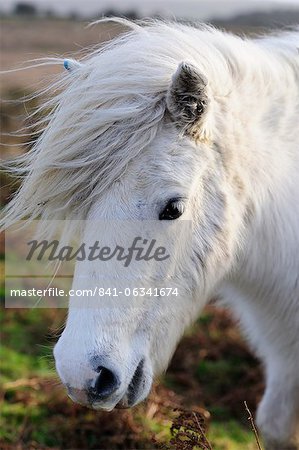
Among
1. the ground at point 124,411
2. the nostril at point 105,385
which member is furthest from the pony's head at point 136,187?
the ground at point 124,411

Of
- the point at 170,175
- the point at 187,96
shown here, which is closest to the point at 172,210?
the point at 170,175

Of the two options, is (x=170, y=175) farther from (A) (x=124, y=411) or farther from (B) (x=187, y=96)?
(A) (x=124, y=411)

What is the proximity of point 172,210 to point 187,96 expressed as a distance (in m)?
0.46

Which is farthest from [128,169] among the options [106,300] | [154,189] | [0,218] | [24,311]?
[24,311]

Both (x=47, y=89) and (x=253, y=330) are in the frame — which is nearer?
(x=47, y=89)

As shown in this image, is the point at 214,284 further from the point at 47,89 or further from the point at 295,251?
the point at 47,89

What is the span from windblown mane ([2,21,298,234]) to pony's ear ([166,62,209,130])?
0.07 m

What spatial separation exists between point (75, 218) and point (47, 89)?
2.12 ft

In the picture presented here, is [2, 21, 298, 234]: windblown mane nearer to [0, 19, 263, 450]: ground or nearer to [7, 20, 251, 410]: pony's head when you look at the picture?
[7, 20, 251, 410]: pony's head

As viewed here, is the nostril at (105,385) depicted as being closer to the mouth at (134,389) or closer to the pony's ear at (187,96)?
the mouth at (134,389)

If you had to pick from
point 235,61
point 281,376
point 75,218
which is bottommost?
point 281,376

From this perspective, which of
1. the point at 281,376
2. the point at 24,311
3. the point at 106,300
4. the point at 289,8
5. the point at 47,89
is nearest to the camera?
the point at 106,300

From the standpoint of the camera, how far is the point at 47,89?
288 cm

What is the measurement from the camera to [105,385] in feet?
7.95
